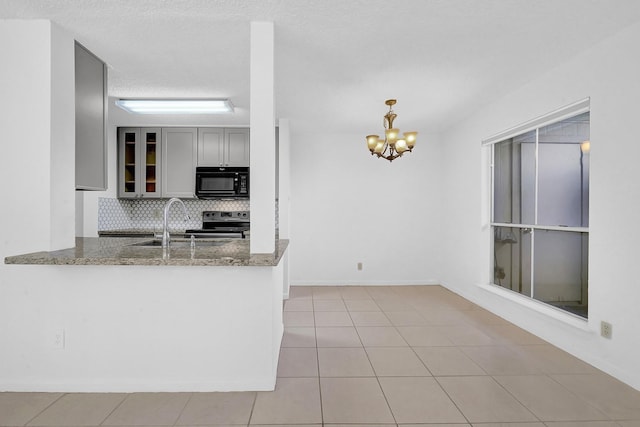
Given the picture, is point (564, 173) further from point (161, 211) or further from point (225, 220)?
point (161, 211)

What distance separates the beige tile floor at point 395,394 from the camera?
75.5 inches

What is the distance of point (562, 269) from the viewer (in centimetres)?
310

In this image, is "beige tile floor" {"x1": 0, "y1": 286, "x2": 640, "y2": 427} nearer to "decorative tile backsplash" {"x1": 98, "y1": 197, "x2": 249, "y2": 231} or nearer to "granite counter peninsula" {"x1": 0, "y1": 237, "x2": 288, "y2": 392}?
"granite counter peninsula" {"x1": 0, "y1": 237, "x2": 288, "y2": 392}

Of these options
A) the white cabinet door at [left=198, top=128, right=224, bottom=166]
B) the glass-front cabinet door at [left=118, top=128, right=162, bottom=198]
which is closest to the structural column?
the white cabinet door at [left=198, top=128, right=224, bottom=166]

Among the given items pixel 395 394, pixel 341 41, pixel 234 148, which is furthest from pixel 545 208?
pixel 234 148

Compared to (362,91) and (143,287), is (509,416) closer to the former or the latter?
(143,287)

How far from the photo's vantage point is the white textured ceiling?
6.72 feet

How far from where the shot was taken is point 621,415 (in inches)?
77.1

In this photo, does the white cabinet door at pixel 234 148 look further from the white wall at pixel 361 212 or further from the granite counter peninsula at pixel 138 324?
the granite counter peninsula at pixel 138 324

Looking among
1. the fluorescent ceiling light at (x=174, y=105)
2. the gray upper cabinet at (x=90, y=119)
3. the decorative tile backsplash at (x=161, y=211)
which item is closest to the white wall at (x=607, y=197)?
the fluorescent ceiling light at (x=174, y=105)

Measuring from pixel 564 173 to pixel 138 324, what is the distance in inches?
147

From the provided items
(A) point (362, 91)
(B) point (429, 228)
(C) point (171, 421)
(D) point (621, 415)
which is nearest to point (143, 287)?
(C) point (171, 421)

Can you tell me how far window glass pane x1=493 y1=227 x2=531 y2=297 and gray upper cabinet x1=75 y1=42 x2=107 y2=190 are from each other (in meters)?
4.13

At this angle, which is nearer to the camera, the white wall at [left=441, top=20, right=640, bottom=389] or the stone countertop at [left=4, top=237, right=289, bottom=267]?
the stone countertop at [left=4, top=237, right=289, bottom=267]
